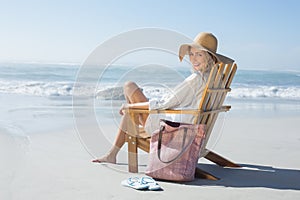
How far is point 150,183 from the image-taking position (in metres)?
3.52

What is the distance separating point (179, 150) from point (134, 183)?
0.44m

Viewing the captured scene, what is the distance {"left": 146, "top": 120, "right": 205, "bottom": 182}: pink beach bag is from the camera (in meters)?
3.62

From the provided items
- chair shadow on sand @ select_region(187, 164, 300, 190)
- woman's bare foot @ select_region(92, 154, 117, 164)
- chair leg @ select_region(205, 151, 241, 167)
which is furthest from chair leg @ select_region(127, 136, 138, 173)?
chair leg @ select_region(205, 151, 241, 167)

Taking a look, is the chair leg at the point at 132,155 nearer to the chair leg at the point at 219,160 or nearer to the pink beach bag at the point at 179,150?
the pink beach bag at the point at 179,150

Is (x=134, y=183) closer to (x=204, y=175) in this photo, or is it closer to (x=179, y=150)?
(x=179, y=150)

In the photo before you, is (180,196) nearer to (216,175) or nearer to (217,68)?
(216,175)

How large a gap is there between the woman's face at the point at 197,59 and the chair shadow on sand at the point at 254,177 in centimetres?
93

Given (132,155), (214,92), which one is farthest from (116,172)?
(214,92)

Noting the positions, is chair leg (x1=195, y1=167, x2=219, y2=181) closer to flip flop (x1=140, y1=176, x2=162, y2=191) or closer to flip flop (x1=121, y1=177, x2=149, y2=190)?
flip flop (x1=140, y1=176, x2=162, y2=191)

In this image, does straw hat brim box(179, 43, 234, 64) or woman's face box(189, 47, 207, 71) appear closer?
straw hat brim box(179, 43, 234, 64)

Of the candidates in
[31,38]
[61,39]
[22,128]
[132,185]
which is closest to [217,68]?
[132,185]

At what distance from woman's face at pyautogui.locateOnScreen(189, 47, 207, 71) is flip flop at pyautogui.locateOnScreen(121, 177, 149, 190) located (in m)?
1.03

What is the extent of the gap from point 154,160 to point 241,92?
41.4 ft

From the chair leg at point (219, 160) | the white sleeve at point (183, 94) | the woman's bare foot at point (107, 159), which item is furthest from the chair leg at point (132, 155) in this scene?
the chair leg at point (219, 160)
